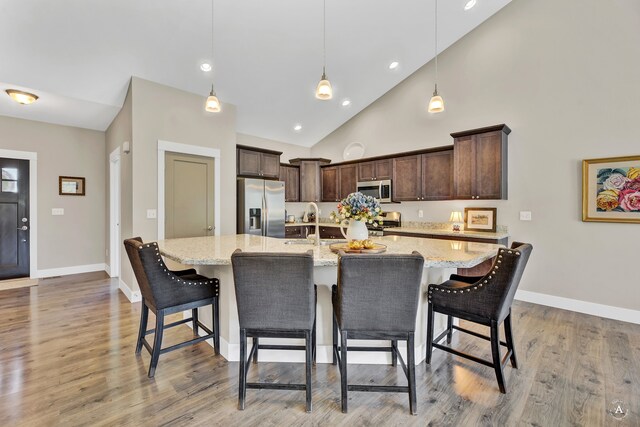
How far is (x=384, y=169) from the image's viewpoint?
548 cm

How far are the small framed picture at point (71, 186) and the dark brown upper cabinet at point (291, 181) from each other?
3.75 m

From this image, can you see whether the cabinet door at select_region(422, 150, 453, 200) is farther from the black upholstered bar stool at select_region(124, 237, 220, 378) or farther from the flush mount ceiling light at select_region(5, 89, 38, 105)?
the flush mount ceiling light at select_region(5, 89, 38, 105)

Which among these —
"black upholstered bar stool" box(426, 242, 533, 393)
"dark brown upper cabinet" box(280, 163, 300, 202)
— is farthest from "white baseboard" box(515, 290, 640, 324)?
"dark brown upper cabinet" box(280, 163, 300, 202)

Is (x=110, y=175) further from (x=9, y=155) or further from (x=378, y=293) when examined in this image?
(x=378, y=293)

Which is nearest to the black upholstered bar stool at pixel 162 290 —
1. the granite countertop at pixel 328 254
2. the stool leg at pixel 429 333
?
the granite countertop at pixel 328 254

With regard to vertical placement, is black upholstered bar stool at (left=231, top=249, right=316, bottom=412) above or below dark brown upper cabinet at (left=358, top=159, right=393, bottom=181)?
below

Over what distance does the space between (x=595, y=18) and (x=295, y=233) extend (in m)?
5.47

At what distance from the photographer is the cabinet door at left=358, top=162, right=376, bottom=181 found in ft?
18.6

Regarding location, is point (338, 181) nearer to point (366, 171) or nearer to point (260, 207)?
point (366, 171)

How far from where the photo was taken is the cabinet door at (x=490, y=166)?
4.07 m

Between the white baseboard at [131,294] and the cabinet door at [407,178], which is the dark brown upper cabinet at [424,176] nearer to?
the cabinet door at [407,178]

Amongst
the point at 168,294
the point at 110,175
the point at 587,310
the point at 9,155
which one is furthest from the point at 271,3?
the point at 587,310

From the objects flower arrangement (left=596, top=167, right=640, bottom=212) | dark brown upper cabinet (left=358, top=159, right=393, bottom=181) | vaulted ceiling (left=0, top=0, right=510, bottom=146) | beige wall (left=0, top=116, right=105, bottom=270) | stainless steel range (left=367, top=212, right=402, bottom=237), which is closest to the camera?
vaulted ceiling (left=0, top=0, right=510, bottom=146)

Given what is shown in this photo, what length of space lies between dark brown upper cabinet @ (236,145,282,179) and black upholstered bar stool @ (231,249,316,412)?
12.5 feet
